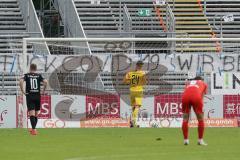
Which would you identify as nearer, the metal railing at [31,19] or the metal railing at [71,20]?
the metal railing at [31,19]

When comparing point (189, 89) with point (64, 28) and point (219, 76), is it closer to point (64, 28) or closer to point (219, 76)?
point (219, 76)

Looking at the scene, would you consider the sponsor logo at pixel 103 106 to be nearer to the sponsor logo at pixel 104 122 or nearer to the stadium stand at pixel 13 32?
the sponsor logo at pixel 104 122

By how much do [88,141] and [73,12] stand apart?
16953 mm

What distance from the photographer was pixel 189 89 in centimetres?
1931

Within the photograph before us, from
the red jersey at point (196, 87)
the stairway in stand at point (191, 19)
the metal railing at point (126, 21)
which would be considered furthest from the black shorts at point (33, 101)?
the stairway in stand at point (191, 19)

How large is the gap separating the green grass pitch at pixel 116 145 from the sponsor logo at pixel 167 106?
285cm

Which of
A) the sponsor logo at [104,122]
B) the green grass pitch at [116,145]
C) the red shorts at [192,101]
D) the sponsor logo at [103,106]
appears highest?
the red shorts at [192,101]

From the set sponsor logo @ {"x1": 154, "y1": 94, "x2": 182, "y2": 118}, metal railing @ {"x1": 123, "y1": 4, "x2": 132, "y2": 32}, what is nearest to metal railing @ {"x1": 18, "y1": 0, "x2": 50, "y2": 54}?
metal railing @ {"x1": 123, "y1": 4, "x2": 132, "y2": 32}

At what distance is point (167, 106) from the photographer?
28203mm

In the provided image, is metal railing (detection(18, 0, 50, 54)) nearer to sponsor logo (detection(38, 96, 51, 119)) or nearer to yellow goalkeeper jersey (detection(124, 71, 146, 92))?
sponsor logo (detection(38, 96, 51, 119))

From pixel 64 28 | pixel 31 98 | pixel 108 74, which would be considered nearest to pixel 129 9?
pixel 64 28

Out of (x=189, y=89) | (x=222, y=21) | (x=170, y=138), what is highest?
(x=222, y=21)

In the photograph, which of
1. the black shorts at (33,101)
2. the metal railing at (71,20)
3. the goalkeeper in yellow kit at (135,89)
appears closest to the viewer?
the black shorts at (33,101)

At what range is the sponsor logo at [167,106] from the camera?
92.2 ft
